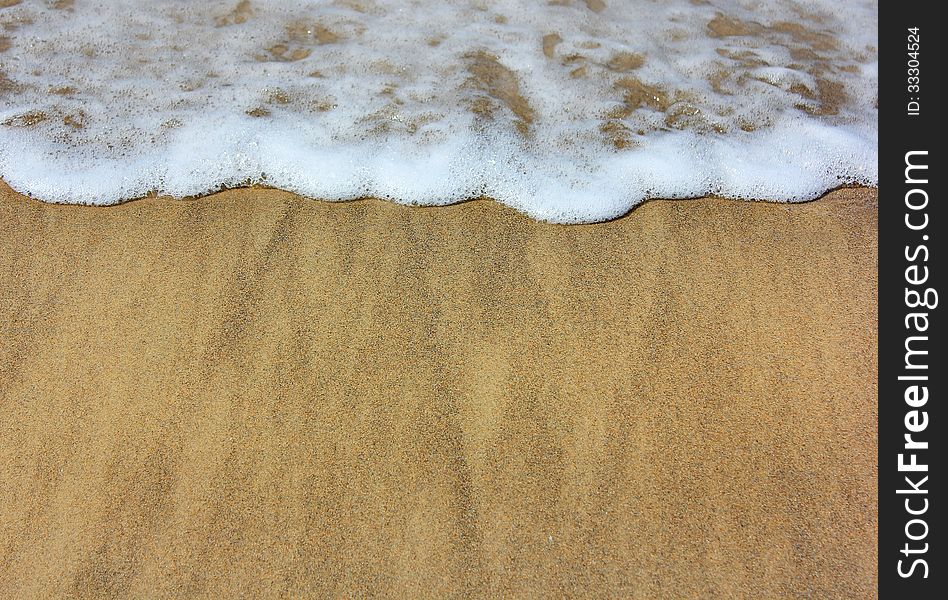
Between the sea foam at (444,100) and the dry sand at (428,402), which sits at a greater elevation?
the sea foam at (444,100)
